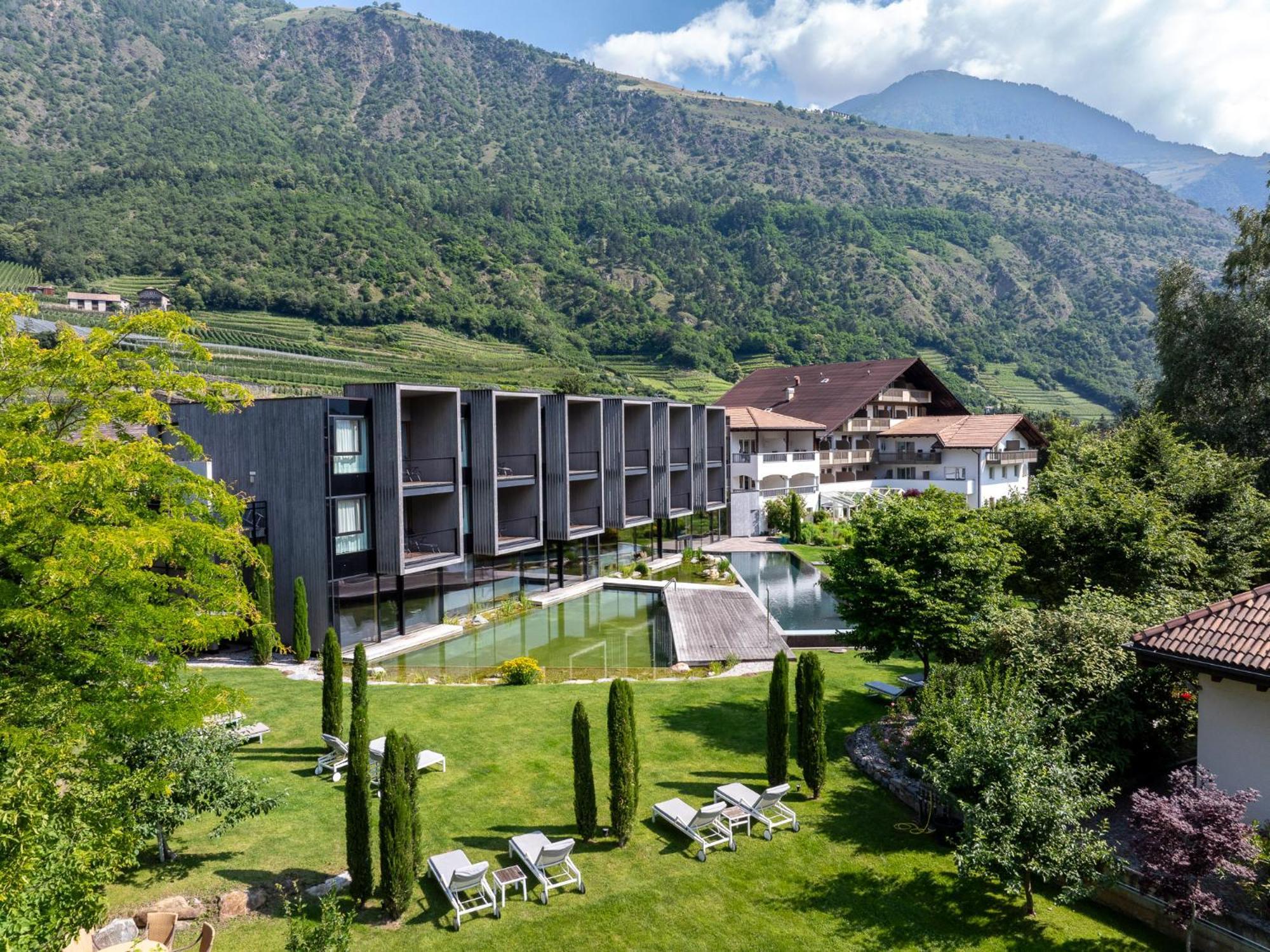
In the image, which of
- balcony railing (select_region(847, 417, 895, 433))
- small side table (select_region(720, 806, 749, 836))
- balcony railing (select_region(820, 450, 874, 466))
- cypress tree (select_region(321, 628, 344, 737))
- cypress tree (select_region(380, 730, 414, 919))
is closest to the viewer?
cypress tree (select_region(380, 730, 414, 919))

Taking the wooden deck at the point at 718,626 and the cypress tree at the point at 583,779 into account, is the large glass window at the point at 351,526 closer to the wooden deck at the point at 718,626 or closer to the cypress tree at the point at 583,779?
the wooden deck at the point at 718,626

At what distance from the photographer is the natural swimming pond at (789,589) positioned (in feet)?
80.5

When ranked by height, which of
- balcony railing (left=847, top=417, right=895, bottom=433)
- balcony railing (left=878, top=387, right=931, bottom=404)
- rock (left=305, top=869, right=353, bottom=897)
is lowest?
rock (left=305, top=869, right=353, bottom=897)

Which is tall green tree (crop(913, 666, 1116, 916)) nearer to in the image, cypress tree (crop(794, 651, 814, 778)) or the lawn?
the lawn

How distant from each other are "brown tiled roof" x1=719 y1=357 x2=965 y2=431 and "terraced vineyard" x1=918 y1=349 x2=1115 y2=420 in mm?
50040

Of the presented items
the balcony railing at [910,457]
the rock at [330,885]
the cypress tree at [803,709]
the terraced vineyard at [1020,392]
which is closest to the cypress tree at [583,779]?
the rock at [330,885]

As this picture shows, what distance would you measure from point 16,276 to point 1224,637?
10418 centimetres

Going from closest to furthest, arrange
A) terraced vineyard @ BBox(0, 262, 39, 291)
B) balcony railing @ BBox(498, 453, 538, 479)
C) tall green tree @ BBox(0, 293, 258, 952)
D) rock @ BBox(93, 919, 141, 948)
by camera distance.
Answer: tall green tree @ BBox(0, 293, 258, 952) → rock @ BBox(93, 919, 141, 948) → balcony railing @ BBox(498, 453, 538, 479) → terraced vineyard @ BBox(0, 262, 39, 291)

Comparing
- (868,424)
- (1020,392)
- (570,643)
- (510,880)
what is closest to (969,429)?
(868,424)

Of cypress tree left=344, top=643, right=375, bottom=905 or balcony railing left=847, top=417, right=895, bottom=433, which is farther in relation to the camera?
balcony railing left=847, top=417, right=895, bottom=433

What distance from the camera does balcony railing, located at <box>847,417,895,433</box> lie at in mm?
52750

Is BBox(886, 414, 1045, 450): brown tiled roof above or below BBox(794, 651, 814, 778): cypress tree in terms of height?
above

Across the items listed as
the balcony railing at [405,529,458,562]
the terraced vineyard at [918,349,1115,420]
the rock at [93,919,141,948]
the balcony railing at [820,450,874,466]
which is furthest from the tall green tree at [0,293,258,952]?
the terraced vineyard at [918,349,1115,420]

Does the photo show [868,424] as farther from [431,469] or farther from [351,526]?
[351,526]
